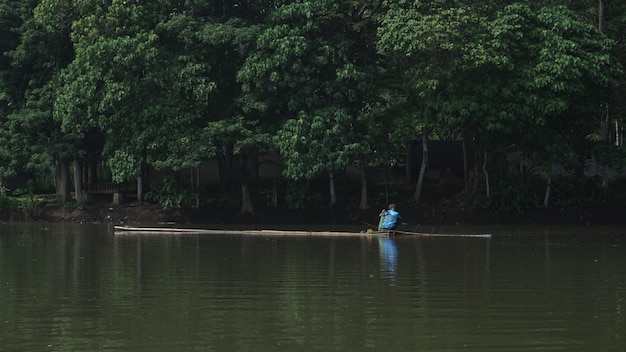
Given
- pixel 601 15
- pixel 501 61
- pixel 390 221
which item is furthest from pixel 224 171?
pixel 601 15

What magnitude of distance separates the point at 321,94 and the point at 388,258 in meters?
13.2

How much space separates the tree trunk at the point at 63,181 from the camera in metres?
36.4

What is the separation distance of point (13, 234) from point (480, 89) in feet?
49.4

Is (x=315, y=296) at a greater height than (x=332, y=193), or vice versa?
(x=332, y=193)

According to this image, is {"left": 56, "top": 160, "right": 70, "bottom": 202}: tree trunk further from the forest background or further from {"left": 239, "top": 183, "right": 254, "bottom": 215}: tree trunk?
{"left": 239, "top": 183, "right": 254, "bottom": 215}: tree trunk

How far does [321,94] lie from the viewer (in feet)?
106

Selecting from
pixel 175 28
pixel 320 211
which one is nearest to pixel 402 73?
pixel 320 211

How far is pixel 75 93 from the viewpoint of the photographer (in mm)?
31891

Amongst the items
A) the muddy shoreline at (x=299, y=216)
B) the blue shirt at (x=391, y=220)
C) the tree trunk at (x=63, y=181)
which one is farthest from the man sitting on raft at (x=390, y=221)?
the tree trunk at (x=63, y=181)

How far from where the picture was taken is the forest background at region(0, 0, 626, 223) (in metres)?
29.0

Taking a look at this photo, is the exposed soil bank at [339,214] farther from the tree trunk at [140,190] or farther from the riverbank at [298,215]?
the tree trunk at [140,190]

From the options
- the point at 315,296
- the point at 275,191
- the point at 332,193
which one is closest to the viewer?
the point at 315,296

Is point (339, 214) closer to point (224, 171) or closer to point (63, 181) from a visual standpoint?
point (224, 171)

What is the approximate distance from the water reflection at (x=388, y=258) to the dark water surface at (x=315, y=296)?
86 millimetres
